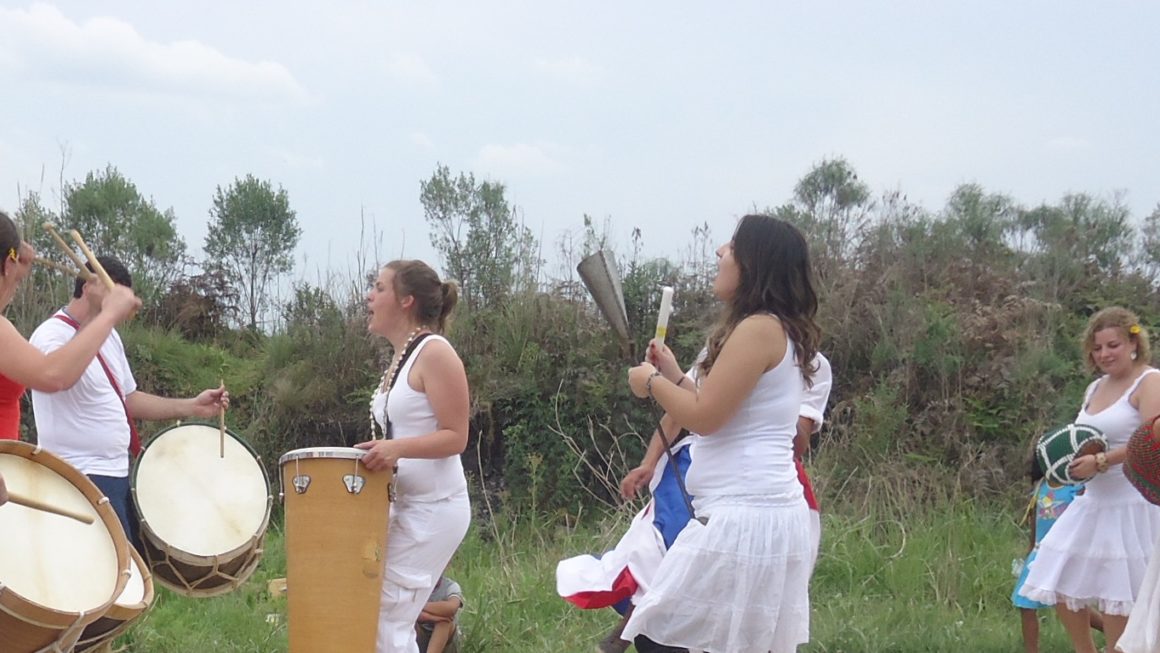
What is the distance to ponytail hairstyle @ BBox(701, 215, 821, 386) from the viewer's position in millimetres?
3406

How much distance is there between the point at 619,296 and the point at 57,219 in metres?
8.96

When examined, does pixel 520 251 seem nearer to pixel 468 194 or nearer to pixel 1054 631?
pixel 468 194

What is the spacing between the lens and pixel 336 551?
397 centimetres

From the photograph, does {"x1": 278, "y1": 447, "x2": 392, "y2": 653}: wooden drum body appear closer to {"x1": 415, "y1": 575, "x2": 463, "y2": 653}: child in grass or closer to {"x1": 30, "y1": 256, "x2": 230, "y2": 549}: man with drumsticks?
{"x1": 30, "y1": 256, "x2": 230, "y2": 549}: man with drumsticks

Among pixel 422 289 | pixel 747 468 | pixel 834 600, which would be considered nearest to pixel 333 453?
pixel 422 289

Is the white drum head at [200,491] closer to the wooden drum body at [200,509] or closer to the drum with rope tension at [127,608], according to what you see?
the wooden drum body at [200,509]

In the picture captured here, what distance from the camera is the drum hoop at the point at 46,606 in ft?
8.95

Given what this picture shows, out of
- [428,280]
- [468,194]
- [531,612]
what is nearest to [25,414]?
[468,194]

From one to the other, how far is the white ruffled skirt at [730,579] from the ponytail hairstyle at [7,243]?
6.83 ft

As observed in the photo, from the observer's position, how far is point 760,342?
3289mm

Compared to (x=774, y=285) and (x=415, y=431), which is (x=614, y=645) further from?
(x=774, y=285)

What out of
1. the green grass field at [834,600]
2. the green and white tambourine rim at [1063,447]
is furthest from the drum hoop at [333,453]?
the green and white tambourine rim at [1063,447]

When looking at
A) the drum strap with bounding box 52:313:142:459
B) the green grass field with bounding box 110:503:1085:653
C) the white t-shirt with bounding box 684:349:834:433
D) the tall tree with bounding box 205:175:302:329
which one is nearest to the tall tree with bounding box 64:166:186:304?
the tall tree with bounding box 205:175:302:329

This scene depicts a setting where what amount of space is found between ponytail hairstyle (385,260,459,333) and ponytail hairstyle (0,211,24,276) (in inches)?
56.3
